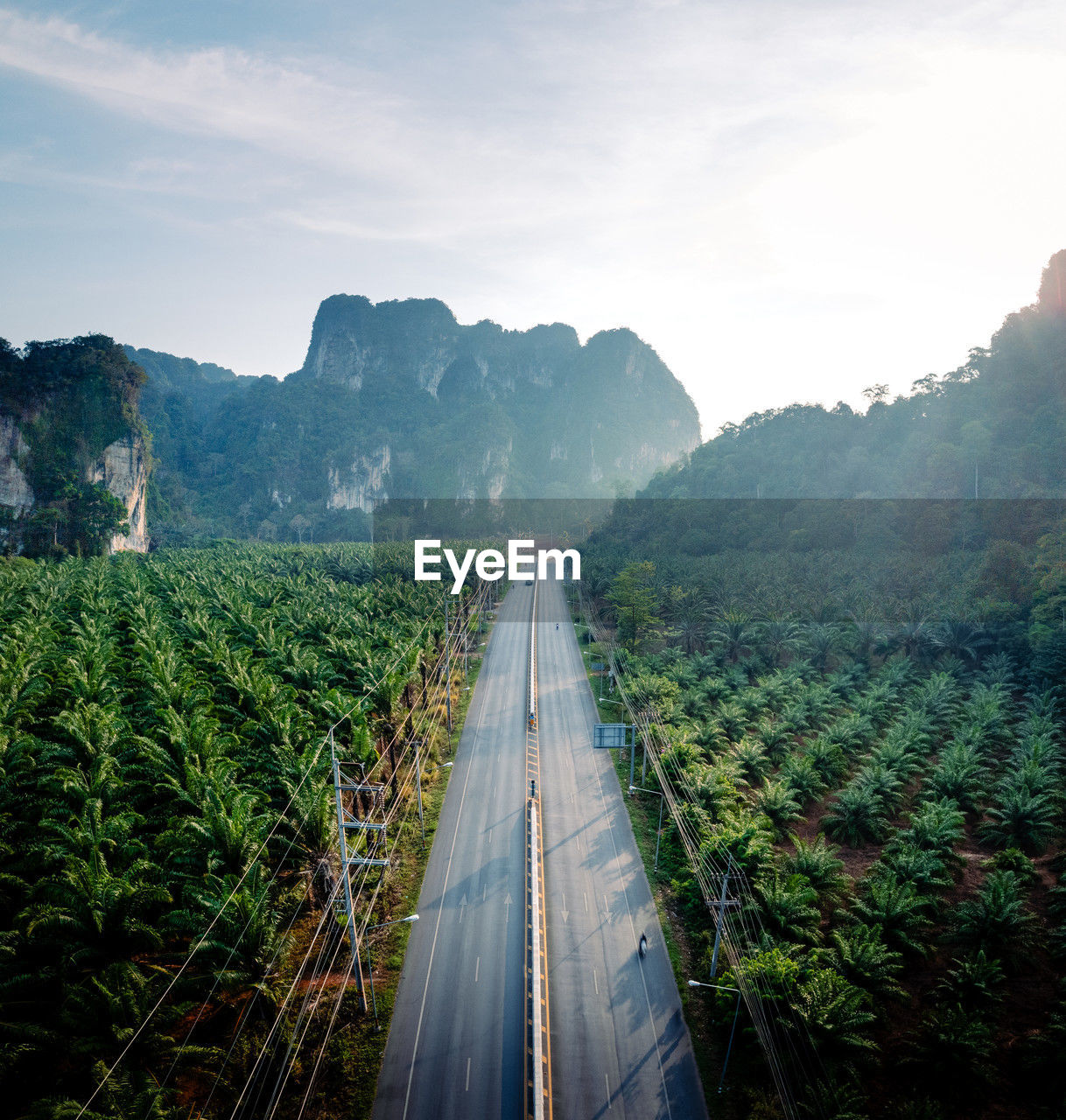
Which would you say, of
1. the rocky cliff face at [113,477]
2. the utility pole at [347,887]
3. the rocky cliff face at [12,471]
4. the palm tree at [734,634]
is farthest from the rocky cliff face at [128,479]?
the utility pole at [347,887]

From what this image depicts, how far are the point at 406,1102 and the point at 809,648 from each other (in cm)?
4175

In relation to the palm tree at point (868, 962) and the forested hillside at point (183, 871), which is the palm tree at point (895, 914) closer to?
the palm tree at point (868, 962)

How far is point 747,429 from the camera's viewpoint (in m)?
123

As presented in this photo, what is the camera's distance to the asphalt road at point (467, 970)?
15250 millimetres

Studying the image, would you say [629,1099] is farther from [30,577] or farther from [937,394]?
[937,394]

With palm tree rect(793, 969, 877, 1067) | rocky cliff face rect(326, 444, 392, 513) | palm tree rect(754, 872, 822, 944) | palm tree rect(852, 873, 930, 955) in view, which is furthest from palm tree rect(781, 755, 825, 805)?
rocky cliff face rect(326, 444, 392, 513)

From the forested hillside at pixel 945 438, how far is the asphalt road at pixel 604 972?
2369 inches

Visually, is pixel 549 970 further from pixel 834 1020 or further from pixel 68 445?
pixel 68 445

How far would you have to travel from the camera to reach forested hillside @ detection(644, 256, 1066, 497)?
6538 centimetres

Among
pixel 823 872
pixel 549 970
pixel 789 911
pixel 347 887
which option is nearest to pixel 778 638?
pixel 823 872

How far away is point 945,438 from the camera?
253 feet

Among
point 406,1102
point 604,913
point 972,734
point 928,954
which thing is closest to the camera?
point 406,1102

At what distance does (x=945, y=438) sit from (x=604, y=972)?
8240 centimetres

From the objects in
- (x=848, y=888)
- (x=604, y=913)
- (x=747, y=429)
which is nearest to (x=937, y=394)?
(x=747, y=429)
